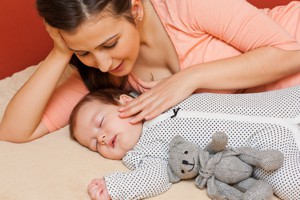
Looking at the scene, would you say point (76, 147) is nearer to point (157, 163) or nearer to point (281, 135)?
point (157, 163)

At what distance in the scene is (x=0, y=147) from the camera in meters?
1.59

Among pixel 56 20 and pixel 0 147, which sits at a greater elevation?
pixel 56 20

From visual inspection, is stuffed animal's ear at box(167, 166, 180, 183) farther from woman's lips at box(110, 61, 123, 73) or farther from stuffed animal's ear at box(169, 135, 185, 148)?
woman's lips at box(110, 61, 123, 73)

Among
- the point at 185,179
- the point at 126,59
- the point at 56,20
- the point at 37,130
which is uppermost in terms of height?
the point at 56,20

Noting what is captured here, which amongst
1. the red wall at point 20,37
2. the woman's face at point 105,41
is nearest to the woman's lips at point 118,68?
the woman's face at point 105,41

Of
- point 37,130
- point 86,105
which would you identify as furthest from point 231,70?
point 37,130

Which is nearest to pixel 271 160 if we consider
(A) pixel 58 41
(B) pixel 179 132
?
(B) pixel 179 132

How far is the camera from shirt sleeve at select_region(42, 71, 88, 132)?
170 cm

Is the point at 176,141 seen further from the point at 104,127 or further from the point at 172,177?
the point at 104,127

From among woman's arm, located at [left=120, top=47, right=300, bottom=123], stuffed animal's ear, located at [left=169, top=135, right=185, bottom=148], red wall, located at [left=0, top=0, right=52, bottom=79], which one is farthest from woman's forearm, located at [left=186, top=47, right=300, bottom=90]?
red wall, located at [left=0, top=0, right=52, bottom=79]

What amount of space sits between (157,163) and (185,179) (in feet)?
0.29

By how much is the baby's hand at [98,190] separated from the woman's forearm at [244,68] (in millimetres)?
417

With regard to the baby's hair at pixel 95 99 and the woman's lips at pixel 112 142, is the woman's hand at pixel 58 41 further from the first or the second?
the woman's lips at pixel 112 142

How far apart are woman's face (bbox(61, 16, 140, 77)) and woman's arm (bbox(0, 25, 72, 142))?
0.51ft
